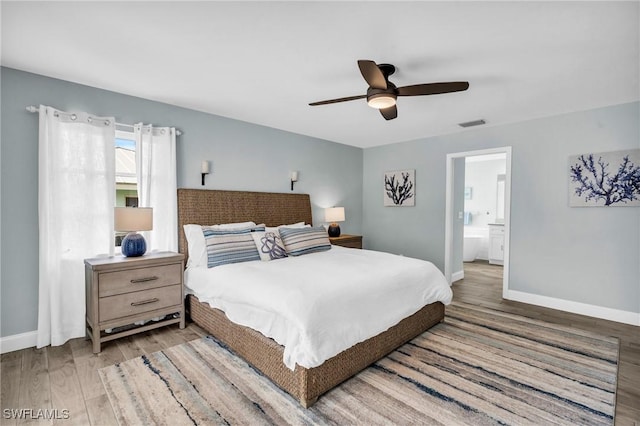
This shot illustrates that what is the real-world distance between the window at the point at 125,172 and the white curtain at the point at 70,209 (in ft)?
0.62

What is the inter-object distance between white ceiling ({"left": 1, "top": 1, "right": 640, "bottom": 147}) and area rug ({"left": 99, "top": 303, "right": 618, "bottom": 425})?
8.18ft

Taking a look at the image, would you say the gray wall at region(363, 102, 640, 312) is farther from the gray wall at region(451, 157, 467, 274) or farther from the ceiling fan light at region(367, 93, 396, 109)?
the ceiling fan light at region(367, 93, 396, 109)

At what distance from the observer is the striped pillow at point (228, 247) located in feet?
10.3

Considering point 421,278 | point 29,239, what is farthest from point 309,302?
point 29,239

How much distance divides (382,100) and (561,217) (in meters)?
3.07

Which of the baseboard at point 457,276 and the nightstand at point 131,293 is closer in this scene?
the nightstand at point 131,293

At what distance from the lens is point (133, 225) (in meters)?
2.94

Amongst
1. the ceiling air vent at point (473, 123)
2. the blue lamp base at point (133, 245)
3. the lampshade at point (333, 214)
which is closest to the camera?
the blue lamp base at point (133, 245)

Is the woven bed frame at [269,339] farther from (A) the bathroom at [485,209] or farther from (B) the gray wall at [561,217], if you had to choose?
(A) the bathroom at [485,209]

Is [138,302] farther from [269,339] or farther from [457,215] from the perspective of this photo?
[457,215]

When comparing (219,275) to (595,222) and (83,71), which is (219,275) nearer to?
(83,71)

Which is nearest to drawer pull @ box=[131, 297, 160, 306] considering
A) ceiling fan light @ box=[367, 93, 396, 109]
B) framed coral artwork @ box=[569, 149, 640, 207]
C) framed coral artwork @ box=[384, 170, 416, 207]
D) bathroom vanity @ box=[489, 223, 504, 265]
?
ceiling fan light @ box=[367, 93, 396, 109]

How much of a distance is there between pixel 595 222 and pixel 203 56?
4.63 metres

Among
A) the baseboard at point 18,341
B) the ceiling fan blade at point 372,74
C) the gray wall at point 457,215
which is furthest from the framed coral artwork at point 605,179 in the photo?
the baseboard at point 18,341
